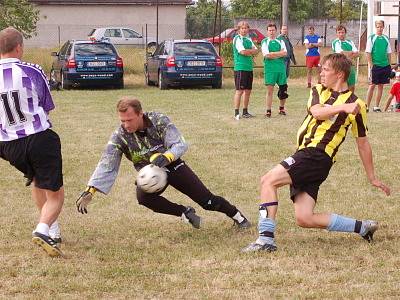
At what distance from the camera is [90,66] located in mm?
23719

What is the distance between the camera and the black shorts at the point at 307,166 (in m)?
6.27

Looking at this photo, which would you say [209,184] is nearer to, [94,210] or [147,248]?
[94,210]

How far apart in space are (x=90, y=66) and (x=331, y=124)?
18.1 m

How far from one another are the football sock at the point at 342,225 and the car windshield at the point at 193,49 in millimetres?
17536

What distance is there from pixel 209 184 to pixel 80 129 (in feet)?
18.2

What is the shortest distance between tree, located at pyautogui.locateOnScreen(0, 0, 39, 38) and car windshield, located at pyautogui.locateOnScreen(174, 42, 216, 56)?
802 cm

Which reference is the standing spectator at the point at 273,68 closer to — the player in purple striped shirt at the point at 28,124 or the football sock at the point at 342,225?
the football sock at the point at 342,225

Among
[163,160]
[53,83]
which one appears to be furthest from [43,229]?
[53,83]

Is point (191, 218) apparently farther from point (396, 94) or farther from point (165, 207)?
point (396, 94)

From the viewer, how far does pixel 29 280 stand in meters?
5.65

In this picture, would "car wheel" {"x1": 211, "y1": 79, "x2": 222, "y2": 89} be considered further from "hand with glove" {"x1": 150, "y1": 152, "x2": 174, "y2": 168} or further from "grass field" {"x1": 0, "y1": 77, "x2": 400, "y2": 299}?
"hand with glove" {"x1": 150, "y1": 152, "x2": 174, "y2": 168}

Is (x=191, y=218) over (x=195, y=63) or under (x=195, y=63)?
under

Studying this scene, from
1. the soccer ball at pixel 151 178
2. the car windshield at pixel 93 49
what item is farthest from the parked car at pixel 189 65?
the soccer ball at pixel 151 178

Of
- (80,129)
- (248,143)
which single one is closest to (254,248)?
(248,143)
